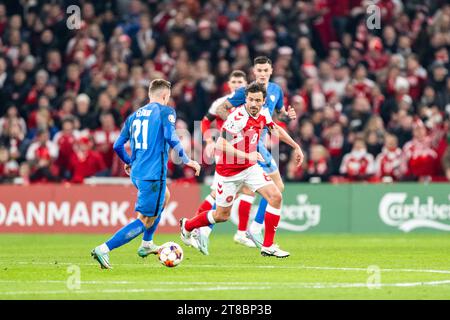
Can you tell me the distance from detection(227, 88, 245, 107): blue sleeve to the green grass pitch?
2070 mm

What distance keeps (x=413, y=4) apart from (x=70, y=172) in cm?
955

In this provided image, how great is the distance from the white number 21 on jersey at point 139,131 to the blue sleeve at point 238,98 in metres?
2.49

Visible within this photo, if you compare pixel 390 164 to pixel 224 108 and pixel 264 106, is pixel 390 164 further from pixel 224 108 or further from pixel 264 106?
pixel 224 108

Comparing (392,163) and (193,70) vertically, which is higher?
(193,70)

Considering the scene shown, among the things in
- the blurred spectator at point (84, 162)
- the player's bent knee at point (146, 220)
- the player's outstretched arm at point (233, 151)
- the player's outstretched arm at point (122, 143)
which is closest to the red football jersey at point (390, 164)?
the blurred spectator at point (84, 162)

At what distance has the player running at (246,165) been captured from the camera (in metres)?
15.0

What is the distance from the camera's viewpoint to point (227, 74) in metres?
25.3

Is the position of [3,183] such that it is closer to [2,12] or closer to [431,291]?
[2,12]

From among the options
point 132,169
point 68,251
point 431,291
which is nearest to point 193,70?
point 68,251

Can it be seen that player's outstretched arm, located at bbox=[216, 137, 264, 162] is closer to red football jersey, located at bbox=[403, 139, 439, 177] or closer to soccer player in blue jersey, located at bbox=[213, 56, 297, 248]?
soccer player in blue jersey, located at bbox=[213, 56, 297, 248]

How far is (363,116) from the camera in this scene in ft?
80.8

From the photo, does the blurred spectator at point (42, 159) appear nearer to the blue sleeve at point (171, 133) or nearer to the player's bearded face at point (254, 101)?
the player's bearded face at point (254, 101)

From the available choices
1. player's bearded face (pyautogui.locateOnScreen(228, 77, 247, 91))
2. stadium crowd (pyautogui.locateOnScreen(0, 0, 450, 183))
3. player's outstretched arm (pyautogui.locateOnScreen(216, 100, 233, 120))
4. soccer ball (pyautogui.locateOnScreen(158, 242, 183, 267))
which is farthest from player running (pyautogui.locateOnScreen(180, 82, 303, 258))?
stadium crowd (pyautogui.locateOnScreen(0, 0, 450, 183))

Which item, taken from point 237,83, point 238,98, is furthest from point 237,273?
point 237,83
